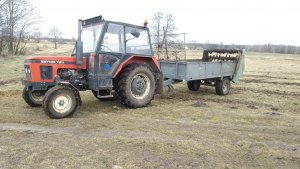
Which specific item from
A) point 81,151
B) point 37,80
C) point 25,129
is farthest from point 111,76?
point 81,151

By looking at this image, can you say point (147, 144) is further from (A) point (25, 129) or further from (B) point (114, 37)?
(B) point (114, 37)

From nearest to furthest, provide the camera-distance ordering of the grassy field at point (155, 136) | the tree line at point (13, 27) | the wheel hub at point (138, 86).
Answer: the grassy field at point (155, 136) < the wheel hub at point (138, 86) < the tree line at point (13, 27)

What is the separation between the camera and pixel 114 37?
7961 millimetres

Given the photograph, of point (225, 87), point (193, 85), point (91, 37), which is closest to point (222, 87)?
point (225, 87)

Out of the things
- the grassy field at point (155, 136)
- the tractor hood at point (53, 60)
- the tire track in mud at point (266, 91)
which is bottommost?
the grassy field at point (155, 136)

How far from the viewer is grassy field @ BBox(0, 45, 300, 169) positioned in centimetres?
474

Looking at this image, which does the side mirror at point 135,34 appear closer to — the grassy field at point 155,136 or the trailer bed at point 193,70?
the grassy field at point 155,136

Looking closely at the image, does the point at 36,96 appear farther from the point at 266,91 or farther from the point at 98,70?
the point at 266,91

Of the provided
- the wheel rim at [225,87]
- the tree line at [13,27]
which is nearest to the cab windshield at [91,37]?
the wheel rim at [225,87]

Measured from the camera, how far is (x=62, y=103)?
276 inches

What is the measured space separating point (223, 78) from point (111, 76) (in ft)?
16.2

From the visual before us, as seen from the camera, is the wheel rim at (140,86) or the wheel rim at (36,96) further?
the wheel rim at (140,86)

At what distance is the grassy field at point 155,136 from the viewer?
474 cm

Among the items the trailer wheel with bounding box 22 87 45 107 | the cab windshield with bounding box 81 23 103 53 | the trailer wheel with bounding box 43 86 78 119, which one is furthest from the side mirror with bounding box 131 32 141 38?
the trailer wheel with bounding box 22 87 45 107
